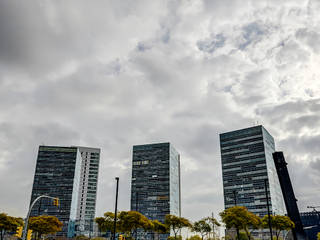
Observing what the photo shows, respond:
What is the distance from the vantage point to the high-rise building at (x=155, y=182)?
179 meters

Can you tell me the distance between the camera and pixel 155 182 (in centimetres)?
18588

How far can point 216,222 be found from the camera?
8412cm

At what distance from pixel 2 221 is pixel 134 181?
421ft

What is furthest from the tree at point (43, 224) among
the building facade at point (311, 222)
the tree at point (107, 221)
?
the building facade at point (311, 222)

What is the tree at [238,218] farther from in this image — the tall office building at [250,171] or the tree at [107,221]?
the tall office building at [250,171]

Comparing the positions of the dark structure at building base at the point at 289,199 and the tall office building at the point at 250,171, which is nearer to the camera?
the dark structure at building base at the point at 289,199

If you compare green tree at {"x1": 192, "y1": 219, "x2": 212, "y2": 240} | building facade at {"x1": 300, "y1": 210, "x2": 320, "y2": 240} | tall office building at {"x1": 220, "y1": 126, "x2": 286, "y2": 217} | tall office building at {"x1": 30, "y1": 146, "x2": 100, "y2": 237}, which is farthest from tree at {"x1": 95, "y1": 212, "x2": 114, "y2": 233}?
building facade at {"x1": 300, "y1": 210, "x2": 320, "y2": 240}

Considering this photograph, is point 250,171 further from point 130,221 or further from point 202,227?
point 130,221

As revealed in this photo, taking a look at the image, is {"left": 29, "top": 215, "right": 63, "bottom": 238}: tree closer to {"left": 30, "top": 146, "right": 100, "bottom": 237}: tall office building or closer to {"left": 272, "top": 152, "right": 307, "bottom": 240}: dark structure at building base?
{"left": 272, "top": 152, "right": 307, "bottom": 240}: dark structure at building base

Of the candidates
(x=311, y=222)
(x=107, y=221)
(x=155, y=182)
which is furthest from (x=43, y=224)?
(x=311, y=222)

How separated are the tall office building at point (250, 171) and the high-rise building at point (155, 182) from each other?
3749cm

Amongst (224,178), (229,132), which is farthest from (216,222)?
(229,132)

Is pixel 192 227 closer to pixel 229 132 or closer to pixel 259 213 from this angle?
pixel 259 213

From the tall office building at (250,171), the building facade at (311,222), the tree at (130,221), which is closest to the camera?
the tree at (130,221)
